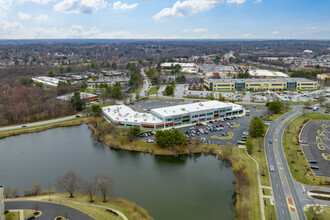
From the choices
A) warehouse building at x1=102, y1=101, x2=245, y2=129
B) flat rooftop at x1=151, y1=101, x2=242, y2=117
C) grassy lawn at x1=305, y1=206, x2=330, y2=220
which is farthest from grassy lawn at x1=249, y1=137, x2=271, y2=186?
flat rooftop at x1=151, y1=101, x2=242, y2=117

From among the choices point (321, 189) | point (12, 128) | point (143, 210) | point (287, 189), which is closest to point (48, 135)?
point (12, 128)

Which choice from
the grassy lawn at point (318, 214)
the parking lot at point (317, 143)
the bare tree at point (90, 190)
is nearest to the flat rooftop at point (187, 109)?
the parking lot at point (317, 143)

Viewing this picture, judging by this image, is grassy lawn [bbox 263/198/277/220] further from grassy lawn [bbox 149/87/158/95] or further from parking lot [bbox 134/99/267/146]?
grassy lawn [bbox 149/87/158/95]

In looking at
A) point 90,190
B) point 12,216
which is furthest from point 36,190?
point 90,190

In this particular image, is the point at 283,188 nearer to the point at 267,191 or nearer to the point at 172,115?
the point at 267,191

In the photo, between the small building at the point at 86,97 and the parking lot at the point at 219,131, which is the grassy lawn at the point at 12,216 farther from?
the small building at the point at 86,97

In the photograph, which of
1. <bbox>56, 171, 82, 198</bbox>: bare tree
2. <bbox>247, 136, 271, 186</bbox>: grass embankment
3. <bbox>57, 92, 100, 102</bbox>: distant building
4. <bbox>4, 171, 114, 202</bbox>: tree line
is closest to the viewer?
<bbox>4, 171, 114, 202</bbox>: tree line
